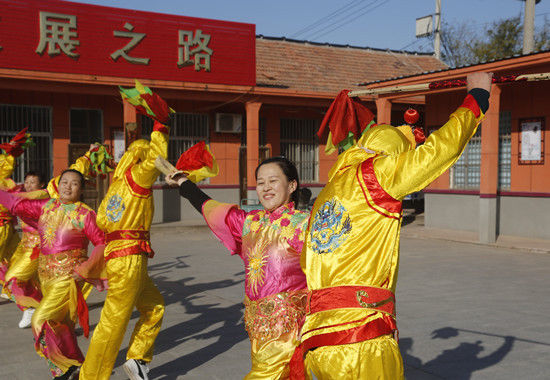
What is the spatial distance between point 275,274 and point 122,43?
38.6ft

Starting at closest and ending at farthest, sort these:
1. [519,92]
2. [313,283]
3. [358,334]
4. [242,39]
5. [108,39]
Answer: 1. [358,334]
2. [313,283]
3. [519,92]
4. [108,39]
5. [242,39]

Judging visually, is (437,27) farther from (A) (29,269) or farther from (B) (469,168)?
(A) (29,269)

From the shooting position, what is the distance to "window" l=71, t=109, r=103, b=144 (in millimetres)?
14273

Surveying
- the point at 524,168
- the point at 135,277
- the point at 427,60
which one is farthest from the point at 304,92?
the point at 135,277

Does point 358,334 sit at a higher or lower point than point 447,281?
higher

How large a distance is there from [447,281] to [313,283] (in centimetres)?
584

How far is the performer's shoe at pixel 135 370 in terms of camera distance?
411 cm

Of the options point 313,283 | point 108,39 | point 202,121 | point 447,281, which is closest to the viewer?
point 313,283

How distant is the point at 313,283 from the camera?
227 centimetres

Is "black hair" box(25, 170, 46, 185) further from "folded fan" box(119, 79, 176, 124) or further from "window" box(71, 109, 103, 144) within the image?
"window" box(71, 109, 103, 144)

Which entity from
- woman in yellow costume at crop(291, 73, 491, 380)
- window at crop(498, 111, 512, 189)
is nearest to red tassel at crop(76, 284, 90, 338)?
woman in yellow costume at crop(291, 73, 491, 380)

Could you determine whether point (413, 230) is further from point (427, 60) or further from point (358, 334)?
point (358, 334)

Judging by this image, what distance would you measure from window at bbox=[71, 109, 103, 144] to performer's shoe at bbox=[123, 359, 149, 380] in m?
11.1

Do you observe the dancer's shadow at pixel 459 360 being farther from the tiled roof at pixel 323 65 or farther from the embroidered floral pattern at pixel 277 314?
the tiled roof at pixel 323 65
